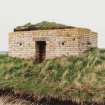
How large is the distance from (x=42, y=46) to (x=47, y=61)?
4.78 ft

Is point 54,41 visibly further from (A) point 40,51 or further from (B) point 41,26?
(B) point 41,26

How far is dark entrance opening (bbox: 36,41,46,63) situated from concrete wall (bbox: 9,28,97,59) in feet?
0.77

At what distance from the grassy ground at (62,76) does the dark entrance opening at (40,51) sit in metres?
→ 0.65

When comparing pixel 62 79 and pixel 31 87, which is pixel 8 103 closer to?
pixel 31 87

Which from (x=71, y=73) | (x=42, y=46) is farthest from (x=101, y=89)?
(x=42, y=46)

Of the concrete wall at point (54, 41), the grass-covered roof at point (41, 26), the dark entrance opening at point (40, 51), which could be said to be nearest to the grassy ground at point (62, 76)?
the concrete wall at point (54, 41)

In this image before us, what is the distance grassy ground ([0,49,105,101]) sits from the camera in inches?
559

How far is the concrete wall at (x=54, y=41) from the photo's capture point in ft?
56.5

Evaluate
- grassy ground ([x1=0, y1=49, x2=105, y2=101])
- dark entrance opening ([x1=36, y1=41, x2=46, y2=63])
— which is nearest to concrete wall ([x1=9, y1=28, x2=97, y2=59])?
dark entrance opening ([x1=36, y1=41, x2=46, y2=63])

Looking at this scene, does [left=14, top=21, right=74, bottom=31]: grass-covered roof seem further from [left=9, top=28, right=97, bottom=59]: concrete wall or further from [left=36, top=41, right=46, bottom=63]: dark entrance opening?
[left=36, top=41, right=46, bottom=63]: dark entrance opening

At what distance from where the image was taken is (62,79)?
51.0 feet

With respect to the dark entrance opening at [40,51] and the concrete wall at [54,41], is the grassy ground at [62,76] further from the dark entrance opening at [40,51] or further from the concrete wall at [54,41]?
the dark entrance opening at [40,51]

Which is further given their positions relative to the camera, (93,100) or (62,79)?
(62,79)

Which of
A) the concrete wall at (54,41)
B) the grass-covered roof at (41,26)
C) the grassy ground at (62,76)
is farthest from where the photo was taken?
the grass-covered roof at (41,26)
